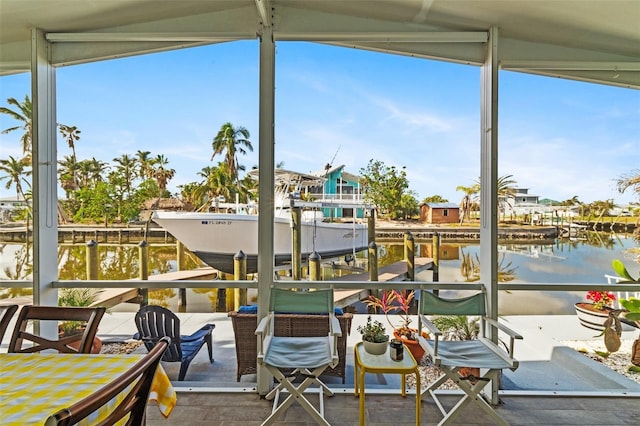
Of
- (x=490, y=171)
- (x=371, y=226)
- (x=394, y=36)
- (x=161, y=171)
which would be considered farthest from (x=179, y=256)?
(x=490, y=171)

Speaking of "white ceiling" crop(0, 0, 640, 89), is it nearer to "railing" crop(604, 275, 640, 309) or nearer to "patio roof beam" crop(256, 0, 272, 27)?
"patio roof beam" crop(256, 0, 272, 27)

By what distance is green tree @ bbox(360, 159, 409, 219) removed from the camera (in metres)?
3.03

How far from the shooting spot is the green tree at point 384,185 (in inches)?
119

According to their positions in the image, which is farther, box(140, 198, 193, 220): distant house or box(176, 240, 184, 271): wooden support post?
box(176, 240, 184, 271): wooden support post

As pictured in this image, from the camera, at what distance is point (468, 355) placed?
2.29 meters

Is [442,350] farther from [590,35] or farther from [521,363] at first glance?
[590,35]

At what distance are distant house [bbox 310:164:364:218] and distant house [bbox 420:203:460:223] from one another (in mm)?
581

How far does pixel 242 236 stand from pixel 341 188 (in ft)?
3.85

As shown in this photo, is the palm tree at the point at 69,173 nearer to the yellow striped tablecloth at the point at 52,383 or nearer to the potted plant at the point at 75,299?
the potted plant at the point at 75,299

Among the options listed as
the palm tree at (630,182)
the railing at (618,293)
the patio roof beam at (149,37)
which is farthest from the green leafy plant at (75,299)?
the palm tree at (630,182)

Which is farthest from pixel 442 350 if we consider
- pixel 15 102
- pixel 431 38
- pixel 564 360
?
pixel 15 102

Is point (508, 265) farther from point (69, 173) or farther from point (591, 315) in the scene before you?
point (69, 173)

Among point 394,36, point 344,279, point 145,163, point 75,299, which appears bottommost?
point 75,299

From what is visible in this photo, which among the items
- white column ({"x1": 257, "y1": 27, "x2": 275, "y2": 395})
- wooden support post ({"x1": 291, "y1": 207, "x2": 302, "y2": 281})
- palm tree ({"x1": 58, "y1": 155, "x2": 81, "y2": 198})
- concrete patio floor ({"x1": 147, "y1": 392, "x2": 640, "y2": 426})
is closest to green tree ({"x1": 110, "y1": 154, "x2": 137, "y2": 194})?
palm tree ({"x1": 58, "y1": 155, "x2": 81, "y2": 198})
